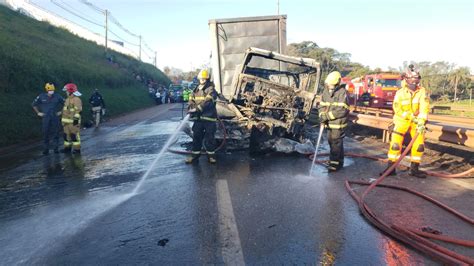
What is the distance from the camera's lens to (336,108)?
22.2 feet

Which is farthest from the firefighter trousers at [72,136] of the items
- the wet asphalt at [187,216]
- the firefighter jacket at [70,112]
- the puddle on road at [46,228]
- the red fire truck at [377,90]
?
the red fire truck at [377,90]

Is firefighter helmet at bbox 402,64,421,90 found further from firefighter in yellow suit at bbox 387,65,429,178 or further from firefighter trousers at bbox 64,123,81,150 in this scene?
firefighter trousers at bbox 64,123,81,150

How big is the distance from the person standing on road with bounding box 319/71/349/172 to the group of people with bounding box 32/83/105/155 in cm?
565

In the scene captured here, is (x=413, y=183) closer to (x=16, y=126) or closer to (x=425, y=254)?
(x=425, y=254)

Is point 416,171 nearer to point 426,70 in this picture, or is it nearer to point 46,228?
point 46,228

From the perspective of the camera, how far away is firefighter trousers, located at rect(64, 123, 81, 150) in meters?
8.67

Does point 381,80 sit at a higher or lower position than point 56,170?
higher

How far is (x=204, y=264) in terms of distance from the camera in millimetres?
3064

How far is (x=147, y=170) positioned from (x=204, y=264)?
4.00 metres

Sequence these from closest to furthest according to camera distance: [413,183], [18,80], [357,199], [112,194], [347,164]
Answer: [357,199], [112,194], [413,183], [347,164], [18,80]

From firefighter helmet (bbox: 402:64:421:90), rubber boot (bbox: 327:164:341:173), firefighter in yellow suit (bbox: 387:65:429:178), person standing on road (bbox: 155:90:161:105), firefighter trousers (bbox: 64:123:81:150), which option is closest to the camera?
firefighter in yellow suit (bbox: 387:65:429:178)

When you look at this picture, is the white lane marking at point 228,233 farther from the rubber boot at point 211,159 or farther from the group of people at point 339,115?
the group of people at point 339,115

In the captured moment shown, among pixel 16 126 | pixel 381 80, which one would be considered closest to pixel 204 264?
pixel 16 126

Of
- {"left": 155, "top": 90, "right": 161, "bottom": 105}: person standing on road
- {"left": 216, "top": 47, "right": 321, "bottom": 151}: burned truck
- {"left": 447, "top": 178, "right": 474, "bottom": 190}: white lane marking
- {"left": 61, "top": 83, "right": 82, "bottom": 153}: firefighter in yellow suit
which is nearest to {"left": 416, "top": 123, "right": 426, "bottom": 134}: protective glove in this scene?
{"left": 447, "top": 178, "right": 474, "bottom": 190}: white lane marking
